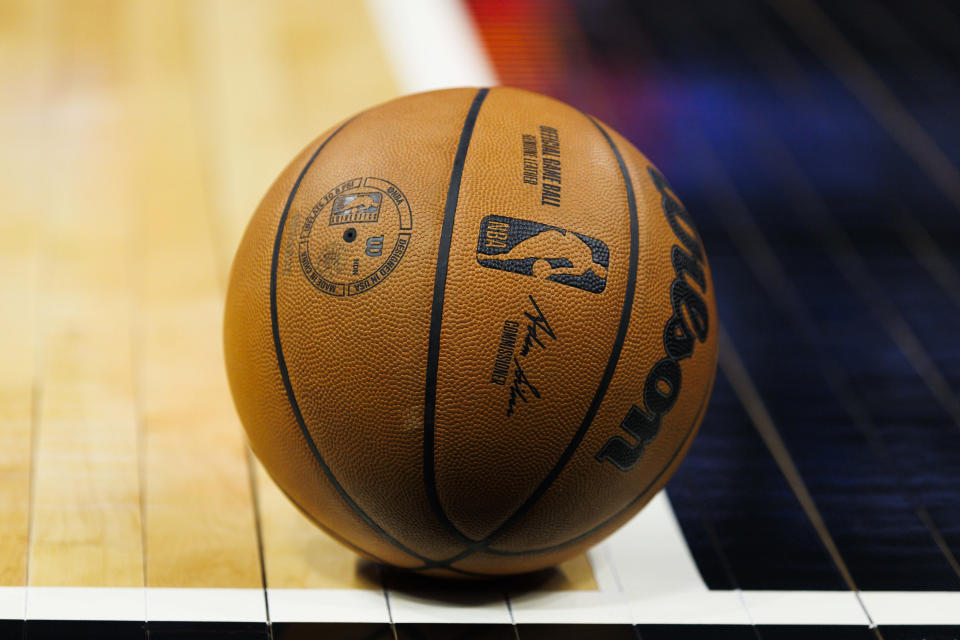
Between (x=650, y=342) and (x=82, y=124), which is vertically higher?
(x=650, y=342)

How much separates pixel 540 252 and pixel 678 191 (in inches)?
87.6

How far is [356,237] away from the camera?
1908 millimetres

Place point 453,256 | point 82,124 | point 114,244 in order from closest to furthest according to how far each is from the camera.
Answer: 1. point 453,256
2. point 114,244
3. point 82,124

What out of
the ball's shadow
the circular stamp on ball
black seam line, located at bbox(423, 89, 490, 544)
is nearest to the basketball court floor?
the ball's shadow

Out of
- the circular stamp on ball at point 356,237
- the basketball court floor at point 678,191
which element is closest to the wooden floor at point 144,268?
the basketball court floor at point 678,191

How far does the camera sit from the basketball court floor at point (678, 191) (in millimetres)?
2223

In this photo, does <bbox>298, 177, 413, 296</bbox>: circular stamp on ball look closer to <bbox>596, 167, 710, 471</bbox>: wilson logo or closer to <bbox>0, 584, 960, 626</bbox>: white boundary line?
<bbox>596, 167, 710, 471</bbox>: wilson logo

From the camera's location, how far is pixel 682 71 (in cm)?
504

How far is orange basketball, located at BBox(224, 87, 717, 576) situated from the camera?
1.86 metres

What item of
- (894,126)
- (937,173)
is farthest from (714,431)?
(894,126)

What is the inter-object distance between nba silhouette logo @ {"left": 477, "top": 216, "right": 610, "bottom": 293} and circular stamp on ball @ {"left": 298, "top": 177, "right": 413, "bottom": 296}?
0.44 ft

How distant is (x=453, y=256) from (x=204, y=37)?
360cm

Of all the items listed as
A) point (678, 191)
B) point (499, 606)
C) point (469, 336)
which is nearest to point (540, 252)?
point (469, 336)

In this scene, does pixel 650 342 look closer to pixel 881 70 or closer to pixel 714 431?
pixel 714 431
